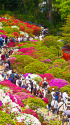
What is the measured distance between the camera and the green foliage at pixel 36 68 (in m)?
18.5

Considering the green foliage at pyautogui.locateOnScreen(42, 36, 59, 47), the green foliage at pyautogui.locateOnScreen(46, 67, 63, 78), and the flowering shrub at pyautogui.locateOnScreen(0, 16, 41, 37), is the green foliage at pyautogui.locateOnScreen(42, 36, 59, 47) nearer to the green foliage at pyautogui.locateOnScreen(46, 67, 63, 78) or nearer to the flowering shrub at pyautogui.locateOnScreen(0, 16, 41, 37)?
the green foliage at pyautogui.locateOnScreen(46, 67, 63, 78)

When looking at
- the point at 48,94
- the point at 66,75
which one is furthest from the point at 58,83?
the point at 48,94

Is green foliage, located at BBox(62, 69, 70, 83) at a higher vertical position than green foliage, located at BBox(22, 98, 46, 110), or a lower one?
lower

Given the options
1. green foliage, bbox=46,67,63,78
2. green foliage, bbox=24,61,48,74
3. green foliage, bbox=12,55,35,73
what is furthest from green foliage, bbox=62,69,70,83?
green foliage, bbox=12,55,35,73

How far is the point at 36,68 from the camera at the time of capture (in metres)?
18.6

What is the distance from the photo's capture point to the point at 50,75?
17.4m

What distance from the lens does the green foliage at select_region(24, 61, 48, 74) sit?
60.6ft

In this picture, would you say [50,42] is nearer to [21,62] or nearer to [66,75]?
[21,62]

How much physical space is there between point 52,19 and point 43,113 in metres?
37.4

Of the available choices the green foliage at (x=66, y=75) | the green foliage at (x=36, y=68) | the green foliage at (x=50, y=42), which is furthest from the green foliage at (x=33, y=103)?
the green foliage at (x=50, y=42)

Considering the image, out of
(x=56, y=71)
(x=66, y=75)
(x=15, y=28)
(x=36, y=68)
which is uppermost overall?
(x=15, y=28)

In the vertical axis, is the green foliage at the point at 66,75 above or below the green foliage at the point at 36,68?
below

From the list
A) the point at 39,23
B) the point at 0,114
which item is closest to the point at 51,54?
the point at 0,114

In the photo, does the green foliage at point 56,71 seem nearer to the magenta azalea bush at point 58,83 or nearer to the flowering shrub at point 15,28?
the magenta azalea bush at point 58,83
